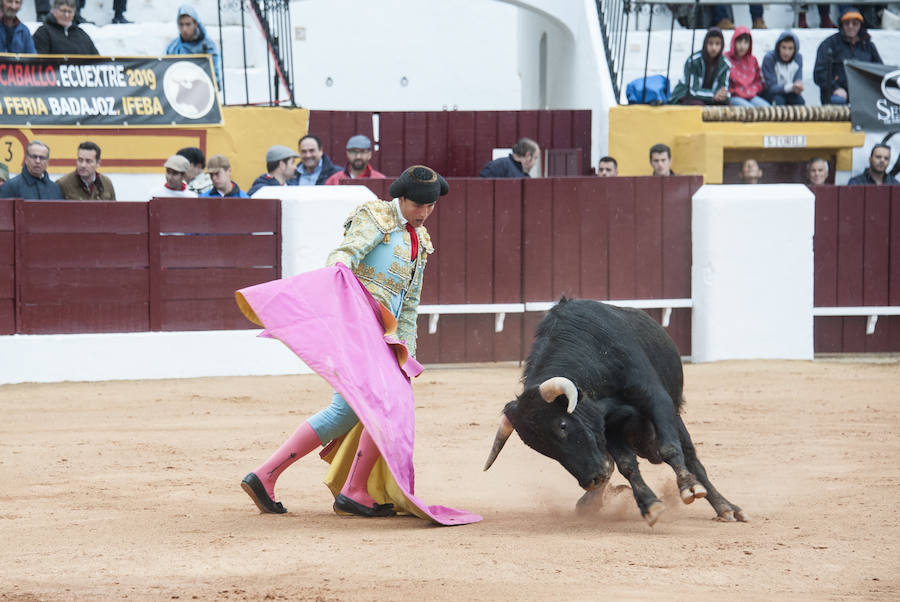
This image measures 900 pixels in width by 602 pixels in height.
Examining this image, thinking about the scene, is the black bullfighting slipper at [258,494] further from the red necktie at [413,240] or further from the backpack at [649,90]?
the backpack at [649,90]

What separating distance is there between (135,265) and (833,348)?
4.72 meters

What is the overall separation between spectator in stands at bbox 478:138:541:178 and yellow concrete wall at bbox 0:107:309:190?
198 centimetres

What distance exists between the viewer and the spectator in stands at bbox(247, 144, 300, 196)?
8.53 metres

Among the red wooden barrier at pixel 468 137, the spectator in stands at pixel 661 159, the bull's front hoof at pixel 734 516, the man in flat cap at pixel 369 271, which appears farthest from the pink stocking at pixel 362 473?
the red wooden barrier at pixel 468 137

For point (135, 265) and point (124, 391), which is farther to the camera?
point (135, 265)

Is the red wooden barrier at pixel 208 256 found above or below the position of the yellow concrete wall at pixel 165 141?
below

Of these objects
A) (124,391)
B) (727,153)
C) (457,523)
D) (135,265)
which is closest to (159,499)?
(457,523)

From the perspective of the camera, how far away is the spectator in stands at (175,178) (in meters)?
7.93

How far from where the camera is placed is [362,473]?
4.23m

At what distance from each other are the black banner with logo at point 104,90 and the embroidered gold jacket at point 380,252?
575cm

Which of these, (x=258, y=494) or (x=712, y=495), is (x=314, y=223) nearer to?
(x=258, y=494)

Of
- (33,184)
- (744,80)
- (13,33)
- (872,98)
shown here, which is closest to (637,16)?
(744,80)

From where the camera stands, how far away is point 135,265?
7.86 metres

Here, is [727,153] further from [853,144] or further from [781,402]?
[781,402]
